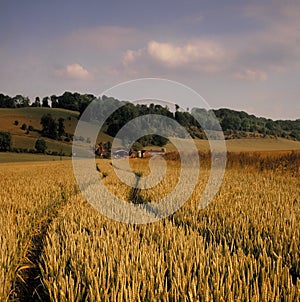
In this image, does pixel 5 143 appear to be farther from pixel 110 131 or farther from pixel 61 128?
pixel 110 131

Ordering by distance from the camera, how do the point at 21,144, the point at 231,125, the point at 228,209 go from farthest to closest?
the point at 21,144, the point at 231,125, the point at 228,209

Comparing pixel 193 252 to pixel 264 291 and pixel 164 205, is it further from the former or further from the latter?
pixel 164 205

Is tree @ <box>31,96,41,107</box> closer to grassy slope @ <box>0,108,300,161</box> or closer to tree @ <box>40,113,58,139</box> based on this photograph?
grassy slope @ <box>0,108,300,161</box>

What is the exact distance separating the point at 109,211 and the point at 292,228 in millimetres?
2895

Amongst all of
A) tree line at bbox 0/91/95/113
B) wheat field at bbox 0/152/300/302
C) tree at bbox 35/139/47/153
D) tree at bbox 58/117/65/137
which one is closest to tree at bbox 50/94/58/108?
tree line at bbox 0/91/95/113

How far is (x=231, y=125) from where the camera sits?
6762 cm

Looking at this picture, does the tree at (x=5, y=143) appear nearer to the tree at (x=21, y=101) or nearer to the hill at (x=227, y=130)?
the hill at (x=227, y=130)

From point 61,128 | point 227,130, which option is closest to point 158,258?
point 227,130

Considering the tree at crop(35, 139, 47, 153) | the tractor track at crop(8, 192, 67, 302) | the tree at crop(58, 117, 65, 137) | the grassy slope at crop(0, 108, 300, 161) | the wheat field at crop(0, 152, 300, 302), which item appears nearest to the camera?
the wheat field at crop(0, 152, 300, 302)

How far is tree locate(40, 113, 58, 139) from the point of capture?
277ft

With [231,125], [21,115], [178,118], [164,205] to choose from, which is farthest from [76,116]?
[164,205]

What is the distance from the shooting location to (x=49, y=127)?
85.8 metres

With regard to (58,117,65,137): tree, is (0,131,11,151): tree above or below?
below

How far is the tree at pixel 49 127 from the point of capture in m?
84.5
